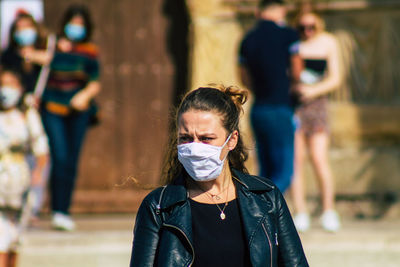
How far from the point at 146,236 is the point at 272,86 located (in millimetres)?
3267

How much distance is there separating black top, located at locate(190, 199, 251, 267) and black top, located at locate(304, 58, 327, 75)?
391 centimetres

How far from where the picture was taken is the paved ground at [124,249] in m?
6.52

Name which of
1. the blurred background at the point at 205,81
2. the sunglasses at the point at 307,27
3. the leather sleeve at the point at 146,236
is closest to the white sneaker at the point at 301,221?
the blurred background at the point at 205,81

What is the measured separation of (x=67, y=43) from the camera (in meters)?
7.24

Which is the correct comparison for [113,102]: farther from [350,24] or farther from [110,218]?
[350,24]

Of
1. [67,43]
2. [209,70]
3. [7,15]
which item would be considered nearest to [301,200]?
[209,70]

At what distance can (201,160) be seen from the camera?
10.6ft

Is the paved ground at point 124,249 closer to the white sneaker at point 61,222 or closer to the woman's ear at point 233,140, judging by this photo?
the white sneaker at point 61,222

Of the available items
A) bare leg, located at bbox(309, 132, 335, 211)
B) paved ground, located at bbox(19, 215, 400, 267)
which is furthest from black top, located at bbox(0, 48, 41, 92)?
bare leg, located at bbox(309, 132, 335, 211)

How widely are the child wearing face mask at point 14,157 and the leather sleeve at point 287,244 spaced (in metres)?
2.76

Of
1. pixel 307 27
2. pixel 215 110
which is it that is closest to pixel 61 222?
pixel 307 27

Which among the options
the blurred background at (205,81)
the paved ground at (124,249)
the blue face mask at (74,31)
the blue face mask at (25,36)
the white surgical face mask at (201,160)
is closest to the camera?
the white surgical face mask at (201,160)

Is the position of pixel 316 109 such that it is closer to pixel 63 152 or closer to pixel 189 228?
pixel 63 152

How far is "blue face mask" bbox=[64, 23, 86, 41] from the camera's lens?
7.18 meters
